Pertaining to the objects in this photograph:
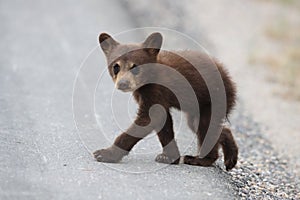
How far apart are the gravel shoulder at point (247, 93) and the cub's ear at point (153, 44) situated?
151 centimetres

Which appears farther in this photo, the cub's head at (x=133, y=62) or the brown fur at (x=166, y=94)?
the brown fur at (x=166, y=94)

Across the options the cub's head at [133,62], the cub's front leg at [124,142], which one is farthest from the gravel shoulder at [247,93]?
the cub's head at [133,62]

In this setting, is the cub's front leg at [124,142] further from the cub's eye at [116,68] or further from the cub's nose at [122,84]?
the cub's eye at [116,68]

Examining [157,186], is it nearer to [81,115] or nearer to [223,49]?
[81,115]

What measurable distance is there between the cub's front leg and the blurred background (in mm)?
119

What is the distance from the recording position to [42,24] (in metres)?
13.6

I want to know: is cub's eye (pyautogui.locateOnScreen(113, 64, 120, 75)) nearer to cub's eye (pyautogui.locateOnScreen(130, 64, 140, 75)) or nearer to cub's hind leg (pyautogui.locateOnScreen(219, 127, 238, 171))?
cub's eye (pyautogui.locateOnScreen(130, 64, 140, 75))

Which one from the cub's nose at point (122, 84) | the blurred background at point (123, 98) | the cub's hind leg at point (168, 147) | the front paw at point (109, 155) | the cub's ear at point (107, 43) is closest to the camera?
the blurred background at point (123, 98)

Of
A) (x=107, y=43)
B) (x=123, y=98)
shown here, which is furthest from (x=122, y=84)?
(x=123, y=98)

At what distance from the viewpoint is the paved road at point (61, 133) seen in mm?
6027

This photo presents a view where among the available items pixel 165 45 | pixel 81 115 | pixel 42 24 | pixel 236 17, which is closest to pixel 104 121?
pixel 81 115

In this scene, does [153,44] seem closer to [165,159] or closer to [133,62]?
[133,62]

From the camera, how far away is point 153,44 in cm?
688

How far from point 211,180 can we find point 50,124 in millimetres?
2258
